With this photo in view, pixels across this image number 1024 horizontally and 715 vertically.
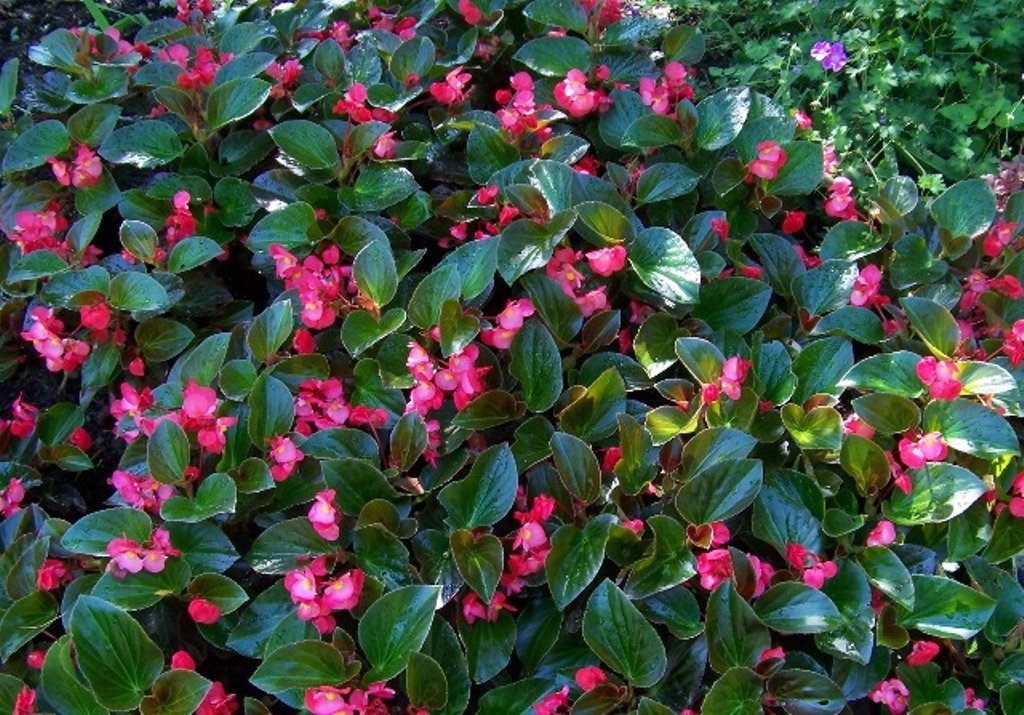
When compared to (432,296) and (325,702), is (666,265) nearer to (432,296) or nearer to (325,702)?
(432,296)

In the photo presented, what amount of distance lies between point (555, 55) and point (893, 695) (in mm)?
1514

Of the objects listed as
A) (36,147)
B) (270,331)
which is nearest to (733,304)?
(270,331)

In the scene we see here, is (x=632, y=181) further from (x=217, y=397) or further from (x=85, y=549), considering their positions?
(x=85, y=549)

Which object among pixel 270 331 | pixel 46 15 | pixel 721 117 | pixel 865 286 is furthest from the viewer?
pixel 46 15

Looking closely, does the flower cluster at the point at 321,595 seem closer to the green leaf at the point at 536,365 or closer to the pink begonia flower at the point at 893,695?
the green leaf at the point at 536,365

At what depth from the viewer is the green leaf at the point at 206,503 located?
162 centimetres

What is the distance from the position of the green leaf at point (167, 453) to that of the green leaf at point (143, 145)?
0.79 metres

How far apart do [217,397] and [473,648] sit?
67cm

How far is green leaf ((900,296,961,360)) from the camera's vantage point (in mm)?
1819

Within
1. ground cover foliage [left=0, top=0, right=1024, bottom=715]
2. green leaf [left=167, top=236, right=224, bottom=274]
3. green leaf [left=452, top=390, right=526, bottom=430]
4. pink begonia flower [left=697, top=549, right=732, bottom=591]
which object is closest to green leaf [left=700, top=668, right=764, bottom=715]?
ground cover foliage [left=0, top=0, right=1024, bottom=715]

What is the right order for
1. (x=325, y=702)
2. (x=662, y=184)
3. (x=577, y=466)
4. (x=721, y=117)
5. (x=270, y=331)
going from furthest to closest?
1. (x=721, y=117)
2. (x=662, y=184)
3. (x=270, y=331)
4. (x=577, y=466)
5. (x=325, y=702)

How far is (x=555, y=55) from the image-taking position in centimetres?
235

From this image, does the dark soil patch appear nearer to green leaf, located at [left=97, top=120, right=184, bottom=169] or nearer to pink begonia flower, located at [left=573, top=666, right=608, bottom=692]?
green leaf, located at [left=97, top=120, right=184, bottom=169]

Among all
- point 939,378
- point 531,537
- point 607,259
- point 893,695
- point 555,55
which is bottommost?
point 893,695
